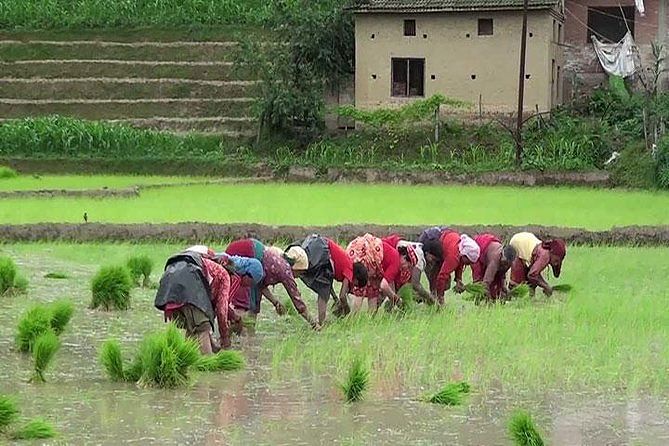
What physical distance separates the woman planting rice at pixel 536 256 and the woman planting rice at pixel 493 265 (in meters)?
0.22

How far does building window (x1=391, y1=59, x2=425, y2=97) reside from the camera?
3591 centimetres

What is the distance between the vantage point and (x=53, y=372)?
9.40 m

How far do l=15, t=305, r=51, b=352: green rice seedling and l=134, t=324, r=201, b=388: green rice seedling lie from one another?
1.44 metres

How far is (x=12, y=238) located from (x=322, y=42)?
19180mm

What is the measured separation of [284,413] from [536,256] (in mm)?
5209

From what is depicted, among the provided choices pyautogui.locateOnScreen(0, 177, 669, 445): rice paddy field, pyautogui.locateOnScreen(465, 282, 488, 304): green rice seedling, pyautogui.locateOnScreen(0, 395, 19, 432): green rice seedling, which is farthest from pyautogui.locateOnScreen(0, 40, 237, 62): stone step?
pyautogui.locateOnScreen(0, 395, 19, 432): green rice seedling

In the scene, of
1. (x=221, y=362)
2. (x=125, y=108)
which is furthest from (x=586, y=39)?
(x=221, y=362)

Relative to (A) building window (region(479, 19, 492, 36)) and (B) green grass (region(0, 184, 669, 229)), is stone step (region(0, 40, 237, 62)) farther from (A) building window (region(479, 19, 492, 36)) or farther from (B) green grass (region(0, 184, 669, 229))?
(B) green grass (region(0, 184, 669, 229))

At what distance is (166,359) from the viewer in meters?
8.78

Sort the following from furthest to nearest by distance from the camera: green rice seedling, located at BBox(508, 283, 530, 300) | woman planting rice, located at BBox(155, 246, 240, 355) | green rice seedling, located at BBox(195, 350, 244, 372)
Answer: green rice seedling, located at BBox(508, 283, 530, 300) → woman planting rice, located at BBox(155, 246, 240, 355) → green rice seedling, located at BBox(195, 350, 244, 372)

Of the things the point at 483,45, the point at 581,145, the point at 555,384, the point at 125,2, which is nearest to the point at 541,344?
the point at 555,384

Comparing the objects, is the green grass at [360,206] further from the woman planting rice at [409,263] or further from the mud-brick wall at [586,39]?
the mud-brick wall at [586,39]

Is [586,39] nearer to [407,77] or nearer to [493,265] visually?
[407,77]

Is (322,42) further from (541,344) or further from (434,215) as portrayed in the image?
(541,344)
